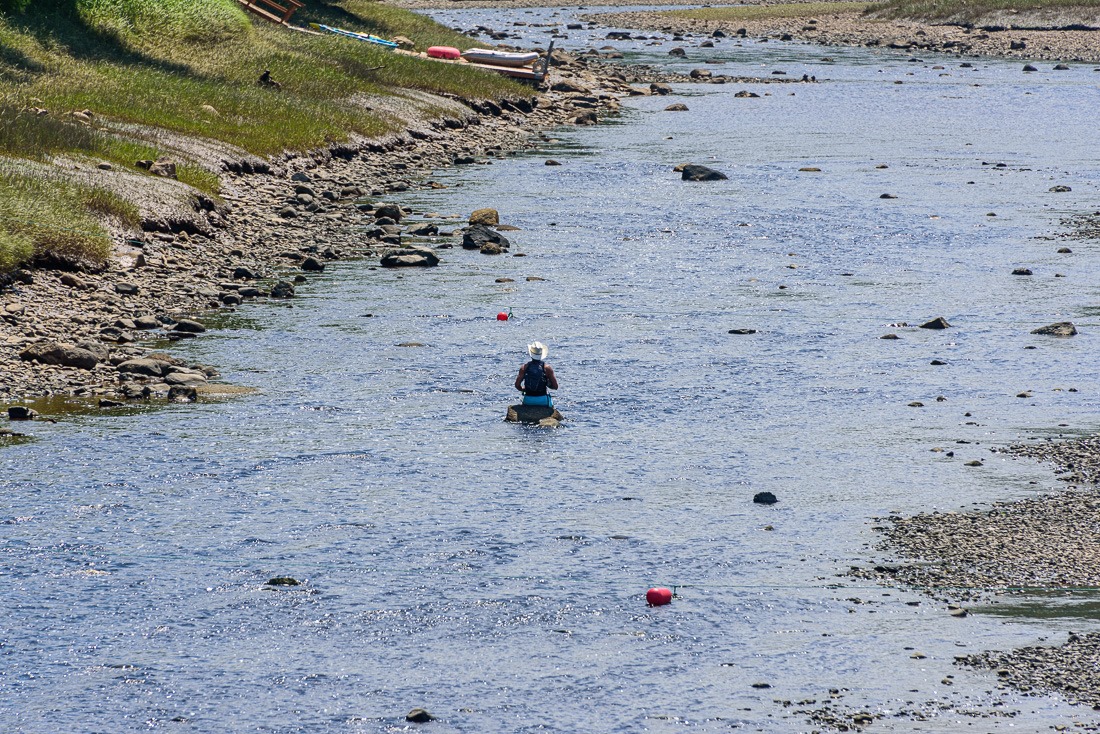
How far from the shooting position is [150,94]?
135 ft

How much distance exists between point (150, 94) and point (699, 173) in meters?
15.8

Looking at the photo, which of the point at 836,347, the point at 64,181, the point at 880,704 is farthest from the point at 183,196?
the point at 880,704

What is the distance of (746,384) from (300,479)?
7539 millimetres

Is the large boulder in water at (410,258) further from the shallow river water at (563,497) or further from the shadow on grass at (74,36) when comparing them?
the shadow on grass at (74,36)

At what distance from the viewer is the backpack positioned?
19969mm

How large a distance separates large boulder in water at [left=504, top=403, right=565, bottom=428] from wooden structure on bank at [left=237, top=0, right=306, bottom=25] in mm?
46402

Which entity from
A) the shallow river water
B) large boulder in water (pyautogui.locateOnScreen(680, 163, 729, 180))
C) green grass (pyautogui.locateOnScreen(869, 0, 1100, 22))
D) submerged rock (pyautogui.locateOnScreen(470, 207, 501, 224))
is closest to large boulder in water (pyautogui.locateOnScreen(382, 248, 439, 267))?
the shallow river water

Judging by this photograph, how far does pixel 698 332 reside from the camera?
25438 millimetres

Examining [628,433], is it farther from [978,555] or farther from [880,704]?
[880,704]

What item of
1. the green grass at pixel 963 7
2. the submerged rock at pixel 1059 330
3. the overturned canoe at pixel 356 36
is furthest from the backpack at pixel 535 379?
the green grass at pixel 963 7

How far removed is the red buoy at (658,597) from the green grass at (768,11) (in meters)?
111

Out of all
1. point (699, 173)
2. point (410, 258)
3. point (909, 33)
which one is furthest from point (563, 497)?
point (909, 33)

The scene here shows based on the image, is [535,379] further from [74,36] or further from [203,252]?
[74,36]

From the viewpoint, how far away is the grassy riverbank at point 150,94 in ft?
94.5
